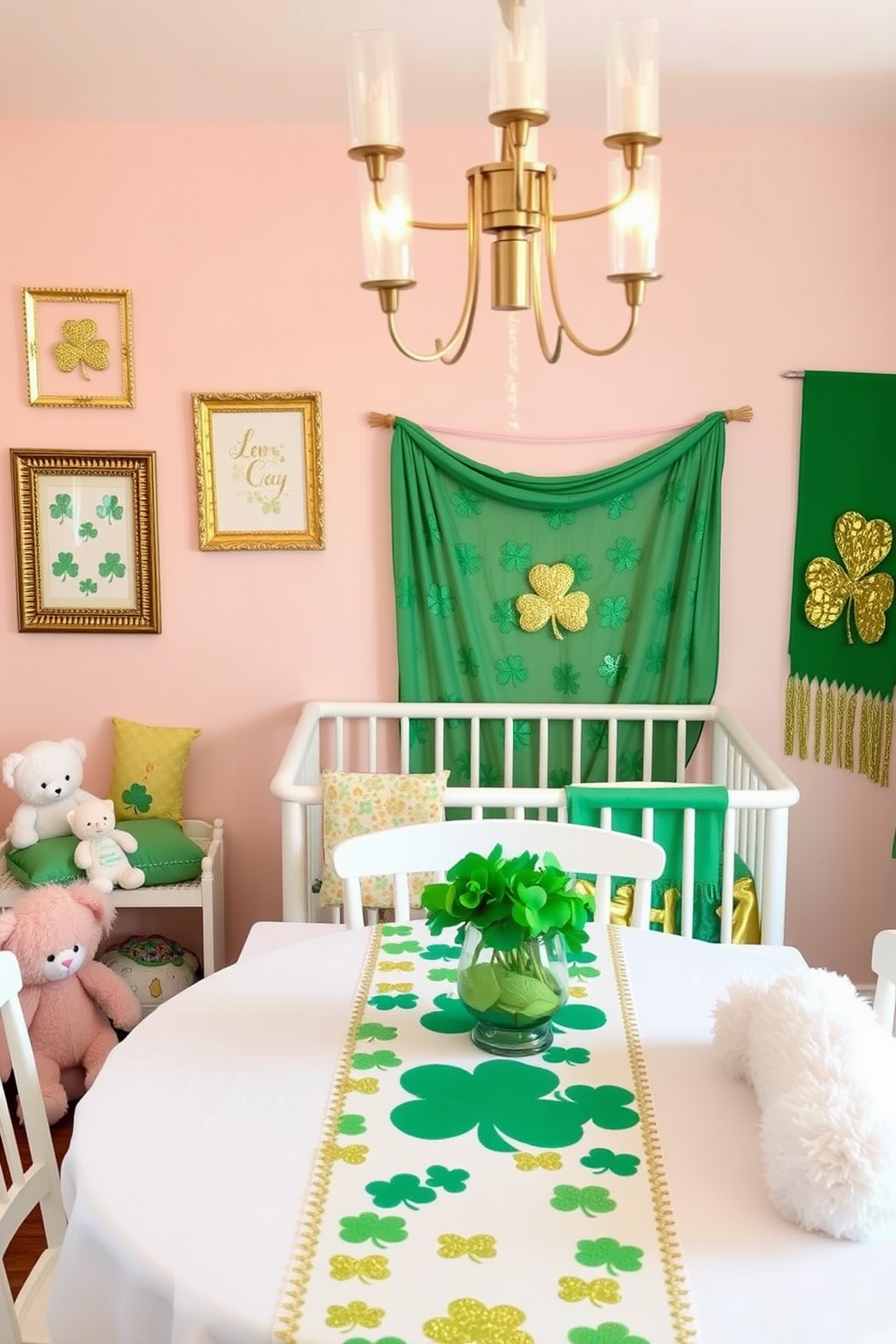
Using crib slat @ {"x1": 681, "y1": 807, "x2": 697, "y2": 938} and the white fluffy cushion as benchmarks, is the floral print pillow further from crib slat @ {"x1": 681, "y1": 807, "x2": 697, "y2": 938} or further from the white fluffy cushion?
the white fluffy cushion

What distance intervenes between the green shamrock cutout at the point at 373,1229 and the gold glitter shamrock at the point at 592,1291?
0.51 feet

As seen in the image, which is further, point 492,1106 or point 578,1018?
point 578,1018

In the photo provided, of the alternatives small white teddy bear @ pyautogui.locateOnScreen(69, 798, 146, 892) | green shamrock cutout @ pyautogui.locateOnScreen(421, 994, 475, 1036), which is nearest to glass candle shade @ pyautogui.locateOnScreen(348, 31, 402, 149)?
green shamrock cutout @ pyautogui.locateOnScreen(421, 994, 475, 1036)

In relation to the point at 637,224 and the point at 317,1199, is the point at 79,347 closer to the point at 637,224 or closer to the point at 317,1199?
the point at 637,224

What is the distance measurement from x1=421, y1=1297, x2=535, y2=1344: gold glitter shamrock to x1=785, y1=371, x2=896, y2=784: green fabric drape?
7.80 feet

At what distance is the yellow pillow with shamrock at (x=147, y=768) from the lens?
317 centimetres

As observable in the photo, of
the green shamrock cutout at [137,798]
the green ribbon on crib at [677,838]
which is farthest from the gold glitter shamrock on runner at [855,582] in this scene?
the green shamrock cutout at [137,798]

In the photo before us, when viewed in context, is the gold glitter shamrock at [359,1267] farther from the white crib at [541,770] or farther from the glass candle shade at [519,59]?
the white crib at [541,770]

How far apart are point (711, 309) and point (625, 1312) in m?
2.59

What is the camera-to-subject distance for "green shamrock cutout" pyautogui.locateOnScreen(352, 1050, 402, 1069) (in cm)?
144

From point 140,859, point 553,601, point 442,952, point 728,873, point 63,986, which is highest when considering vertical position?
point 553,601

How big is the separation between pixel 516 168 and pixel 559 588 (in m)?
1.91

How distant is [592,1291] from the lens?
1.05 metres

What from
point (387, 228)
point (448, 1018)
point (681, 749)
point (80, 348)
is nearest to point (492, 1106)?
point (448, 1018)
